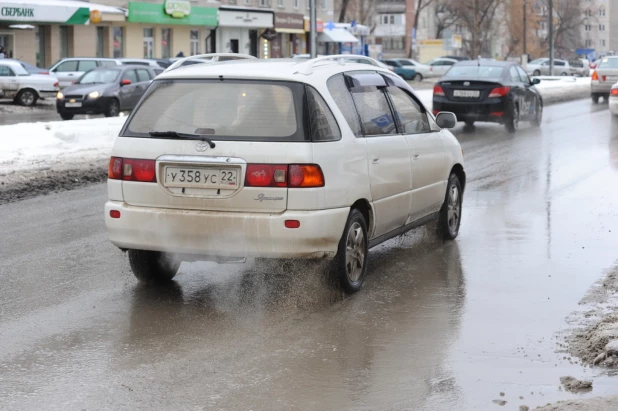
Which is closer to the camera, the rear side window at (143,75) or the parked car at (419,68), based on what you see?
the rear side window at (143,75)

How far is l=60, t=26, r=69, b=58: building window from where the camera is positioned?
173ft

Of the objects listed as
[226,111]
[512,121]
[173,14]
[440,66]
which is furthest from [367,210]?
[440,66]

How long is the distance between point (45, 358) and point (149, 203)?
158cm

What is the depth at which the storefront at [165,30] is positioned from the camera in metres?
56.4

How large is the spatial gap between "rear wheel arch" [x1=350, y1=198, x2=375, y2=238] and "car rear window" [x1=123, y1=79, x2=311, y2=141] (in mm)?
755

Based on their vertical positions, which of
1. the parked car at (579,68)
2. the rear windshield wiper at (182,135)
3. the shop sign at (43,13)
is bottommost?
the rear windshield wiper at (182,135)

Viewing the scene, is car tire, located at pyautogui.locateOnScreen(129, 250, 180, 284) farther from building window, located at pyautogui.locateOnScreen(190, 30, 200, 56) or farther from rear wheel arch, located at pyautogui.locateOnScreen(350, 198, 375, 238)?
building window, located at pyautogui.locateOnScreen(190, 30, 200, 56)

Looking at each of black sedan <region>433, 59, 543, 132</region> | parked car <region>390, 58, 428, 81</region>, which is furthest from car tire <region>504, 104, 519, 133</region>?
parked car <region>390, 58, 428, 81</region>

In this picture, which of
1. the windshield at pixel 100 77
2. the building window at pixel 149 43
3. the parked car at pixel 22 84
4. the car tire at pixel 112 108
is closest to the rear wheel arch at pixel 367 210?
the car tire at pixel 112 108

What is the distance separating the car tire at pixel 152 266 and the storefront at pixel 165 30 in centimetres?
4897

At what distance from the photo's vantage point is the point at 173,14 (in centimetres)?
5856

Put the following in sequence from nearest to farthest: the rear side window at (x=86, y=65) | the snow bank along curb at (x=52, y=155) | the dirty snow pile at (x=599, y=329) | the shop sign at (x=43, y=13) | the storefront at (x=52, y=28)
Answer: the dirty snow pile at (x=599, y=329)
the snow bank along curb at (x=52, y=155)
the rear side window at (x=86, y=65)
the shop sign at (x=43, y=13)
the storefront at (x=52, y=28)

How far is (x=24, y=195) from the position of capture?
1293 centimetres

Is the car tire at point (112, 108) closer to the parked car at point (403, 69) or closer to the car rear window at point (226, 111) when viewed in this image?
the car rear window at point (226, 111)
